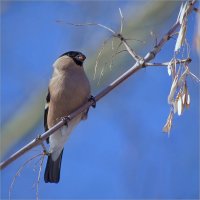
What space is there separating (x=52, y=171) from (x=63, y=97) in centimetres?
64

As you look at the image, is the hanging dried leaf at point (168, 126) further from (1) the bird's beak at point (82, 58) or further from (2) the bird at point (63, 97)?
(1) the bird's beak at point (82, 58)

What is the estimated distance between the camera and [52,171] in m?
3.20

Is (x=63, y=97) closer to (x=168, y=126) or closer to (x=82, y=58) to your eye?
(x=82, y=58)

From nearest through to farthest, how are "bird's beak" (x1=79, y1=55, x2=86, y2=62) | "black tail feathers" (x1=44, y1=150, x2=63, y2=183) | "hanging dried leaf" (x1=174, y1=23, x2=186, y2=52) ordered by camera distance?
"hanging dried leaf" (x1=174, y1=23, x2=186, y2=52), "bird's beak" (x1=79, y1=55, x2=86, y2=62), "black tail feathers" (x1=44, y1=150, x2=63, y2=183)

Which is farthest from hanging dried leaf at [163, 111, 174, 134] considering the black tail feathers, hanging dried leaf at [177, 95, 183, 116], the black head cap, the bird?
the black tail feathers

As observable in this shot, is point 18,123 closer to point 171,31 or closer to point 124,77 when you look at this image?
point 124,77

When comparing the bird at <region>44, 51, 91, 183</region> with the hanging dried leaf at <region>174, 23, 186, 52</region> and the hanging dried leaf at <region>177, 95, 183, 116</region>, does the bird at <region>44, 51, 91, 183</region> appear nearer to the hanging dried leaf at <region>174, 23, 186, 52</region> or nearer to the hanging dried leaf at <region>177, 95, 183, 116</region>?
the hanging dried leaf at <region>177, 95, 183, 116</region>

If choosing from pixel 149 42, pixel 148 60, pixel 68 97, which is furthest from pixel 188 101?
pixel 68 97

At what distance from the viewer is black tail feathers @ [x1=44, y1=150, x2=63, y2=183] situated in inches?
125

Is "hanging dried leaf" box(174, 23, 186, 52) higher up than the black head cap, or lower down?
lower down

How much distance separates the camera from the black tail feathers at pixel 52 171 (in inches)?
125

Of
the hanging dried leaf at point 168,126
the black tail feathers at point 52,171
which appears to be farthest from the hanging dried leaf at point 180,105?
the black tail feathers at point 52,171

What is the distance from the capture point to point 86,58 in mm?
2951

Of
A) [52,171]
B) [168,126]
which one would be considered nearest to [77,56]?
[52,171]
